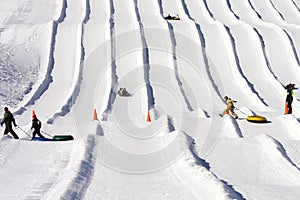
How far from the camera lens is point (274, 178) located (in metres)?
10.7

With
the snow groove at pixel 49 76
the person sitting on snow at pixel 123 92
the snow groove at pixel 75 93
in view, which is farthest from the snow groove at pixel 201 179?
the person sitting on snow at pixel 123 92

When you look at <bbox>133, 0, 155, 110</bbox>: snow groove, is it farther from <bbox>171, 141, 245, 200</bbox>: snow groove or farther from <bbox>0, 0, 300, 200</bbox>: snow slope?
<bbox>171, 141, 245, 200</bbox>: snow groove

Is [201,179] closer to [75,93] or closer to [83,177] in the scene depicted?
[83,177]

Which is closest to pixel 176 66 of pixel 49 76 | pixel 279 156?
pixel 49 76

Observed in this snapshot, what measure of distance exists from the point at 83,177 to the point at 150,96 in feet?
43.0

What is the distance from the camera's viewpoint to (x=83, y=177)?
34.0 feet

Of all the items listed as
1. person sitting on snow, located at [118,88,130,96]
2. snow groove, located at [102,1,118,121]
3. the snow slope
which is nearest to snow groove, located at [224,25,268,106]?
the snow slope

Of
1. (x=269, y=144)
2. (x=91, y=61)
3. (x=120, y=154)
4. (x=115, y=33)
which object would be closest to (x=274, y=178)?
(x=269, y=144)

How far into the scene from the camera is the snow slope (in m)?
10.4

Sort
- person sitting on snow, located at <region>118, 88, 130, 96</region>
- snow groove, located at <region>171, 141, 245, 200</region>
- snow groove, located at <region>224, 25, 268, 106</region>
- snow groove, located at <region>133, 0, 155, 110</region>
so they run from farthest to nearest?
snow groove, located at <region>224, 25, 268, 106</region> < person sitting on snow, located at <region>118, 88, 130, 96</region> < snow groove, located at <region>133, 0, 155, 110</region> < snow groove, located at <region>171, 141, 245, 200</region>

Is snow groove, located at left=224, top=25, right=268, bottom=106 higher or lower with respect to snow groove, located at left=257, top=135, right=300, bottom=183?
higher

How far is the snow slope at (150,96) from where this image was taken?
1043 cm

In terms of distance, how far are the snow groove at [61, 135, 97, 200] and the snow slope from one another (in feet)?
0.11

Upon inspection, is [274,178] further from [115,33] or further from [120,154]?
[115,33]
